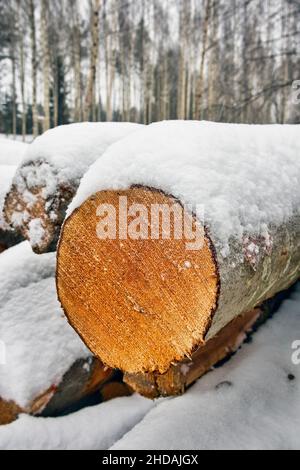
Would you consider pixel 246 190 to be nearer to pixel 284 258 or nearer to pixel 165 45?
pixel 284 258

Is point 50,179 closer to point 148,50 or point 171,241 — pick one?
point 171,241

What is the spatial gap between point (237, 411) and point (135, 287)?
814mm

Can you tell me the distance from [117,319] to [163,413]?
0.67 metres

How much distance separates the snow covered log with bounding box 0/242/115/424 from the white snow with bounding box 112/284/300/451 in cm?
41

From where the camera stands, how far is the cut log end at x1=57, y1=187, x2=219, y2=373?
1.01 metres

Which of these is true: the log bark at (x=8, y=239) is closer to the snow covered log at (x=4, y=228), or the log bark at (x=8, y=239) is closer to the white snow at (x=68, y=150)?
the snow covered log at (x=4, y=228)

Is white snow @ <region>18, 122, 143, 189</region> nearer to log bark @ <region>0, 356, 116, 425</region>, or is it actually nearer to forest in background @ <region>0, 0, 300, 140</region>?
log bark @ <region>0, 356, 116, 425</region>

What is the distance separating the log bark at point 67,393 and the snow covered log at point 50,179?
62 centimetres

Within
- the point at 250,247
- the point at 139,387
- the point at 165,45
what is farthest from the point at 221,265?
the point at 165,45

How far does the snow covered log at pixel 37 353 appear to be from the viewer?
176 centimetres

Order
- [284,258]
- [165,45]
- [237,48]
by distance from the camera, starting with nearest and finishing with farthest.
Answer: [284,258], [237,48], [165,45]

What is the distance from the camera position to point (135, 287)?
3.72ft

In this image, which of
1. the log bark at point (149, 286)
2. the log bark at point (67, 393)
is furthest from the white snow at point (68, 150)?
the log bark at point (67, 393)
